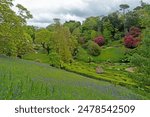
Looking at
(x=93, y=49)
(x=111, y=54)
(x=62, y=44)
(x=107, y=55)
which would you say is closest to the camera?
(x=62, y=44)

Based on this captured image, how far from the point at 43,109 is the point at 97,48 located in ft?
351

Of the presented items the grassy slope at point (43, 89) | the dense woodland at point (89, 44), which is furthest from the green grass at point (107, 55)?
the grassy slope at point (43, 89)

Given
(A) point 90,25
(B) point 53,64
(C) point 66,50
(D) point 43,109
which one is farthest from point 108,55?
(D) point 43,109

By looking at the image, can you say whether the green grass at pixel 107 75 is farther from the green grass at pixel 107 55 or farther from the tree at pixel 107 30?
the tree at pixel 107 30

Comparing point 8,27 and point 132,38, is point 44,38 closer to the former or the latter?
point 132,38

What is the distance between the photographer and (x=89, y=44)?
11562 cm

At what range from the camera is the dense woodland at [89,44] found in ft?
80.2

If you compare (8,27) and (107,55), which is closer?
(8,27)

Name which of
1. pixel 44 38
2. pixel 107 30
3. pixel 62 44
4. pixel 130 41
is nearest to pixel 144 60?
pixel 62 44

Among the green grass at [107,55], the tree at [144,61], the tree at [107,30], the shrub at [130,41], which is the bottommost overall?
the green grass at [107,55]

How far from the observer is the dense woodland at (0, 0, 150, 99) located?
80.2 feet

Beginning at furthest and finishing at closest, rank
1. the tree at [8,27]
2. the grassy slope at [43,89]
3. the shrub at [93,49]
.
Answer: the shrub at [93,49] → the tree at [8,27] → the grassy slope at [43,89]

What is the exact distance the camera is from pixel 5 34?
41188 mm

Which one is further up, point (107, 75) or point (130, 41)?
point (130, 41)
